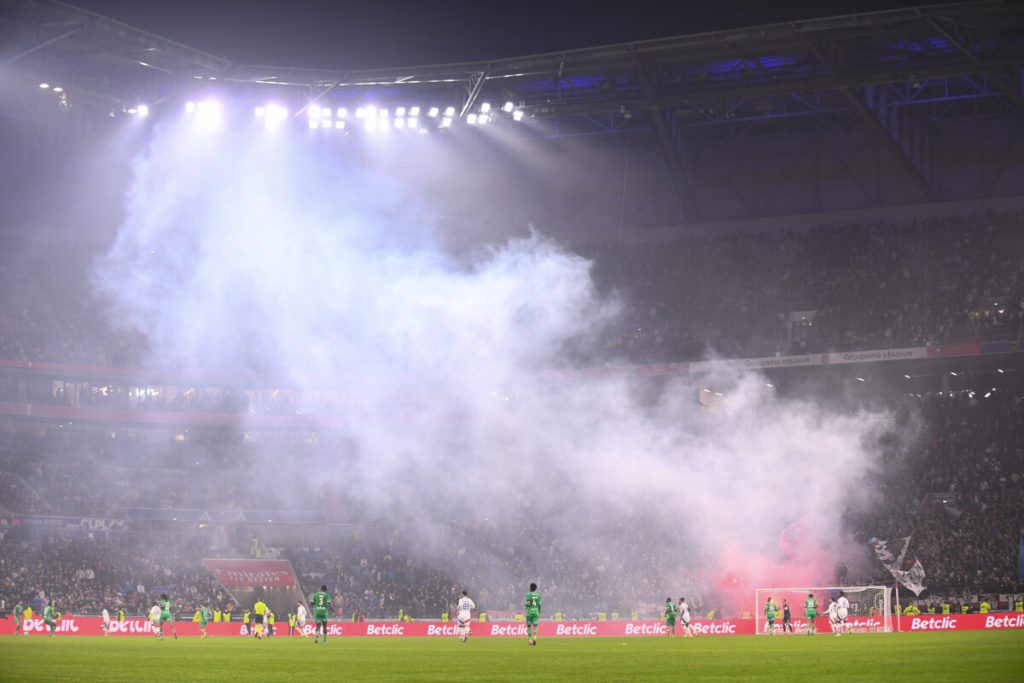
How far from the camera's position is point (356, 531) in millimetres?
49000

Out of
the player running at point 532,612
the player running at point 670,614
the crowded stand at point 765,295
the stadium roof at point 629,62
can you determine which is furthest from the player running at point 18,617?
the player running at point 670,614

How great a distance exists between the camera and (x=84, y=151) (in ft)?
165

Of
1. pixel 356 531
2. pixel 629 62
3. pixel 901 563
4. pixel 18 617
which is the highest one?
pixel 629 62

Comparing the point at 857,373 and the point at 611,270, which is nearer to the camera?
the point at 857,373

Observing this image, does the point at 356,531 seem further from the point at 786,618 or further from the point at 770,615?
the point at 786,618

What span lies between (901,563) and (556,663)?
22.2 m

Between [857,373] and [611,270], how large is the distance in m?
11.9

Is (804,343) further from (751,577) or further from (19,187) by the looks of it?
(19,187)

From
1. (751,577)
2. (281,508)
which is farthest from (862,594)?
(281,508)

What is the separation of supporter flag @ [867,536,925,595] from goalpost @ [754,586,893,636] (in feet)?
7.07

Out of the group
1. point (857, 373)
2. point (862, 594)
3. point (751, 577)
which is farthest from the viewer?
point (857, 373)

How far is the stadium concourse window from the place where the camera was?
39.0 metres

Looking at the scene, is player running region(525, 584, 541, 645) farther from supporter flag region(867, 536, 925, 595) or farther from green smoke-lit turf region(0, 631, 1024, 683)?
supporter flag region(867, 536, 925, 595)

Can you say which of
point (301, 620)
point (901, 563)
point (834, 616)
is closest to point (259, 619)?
point (301, 620)
